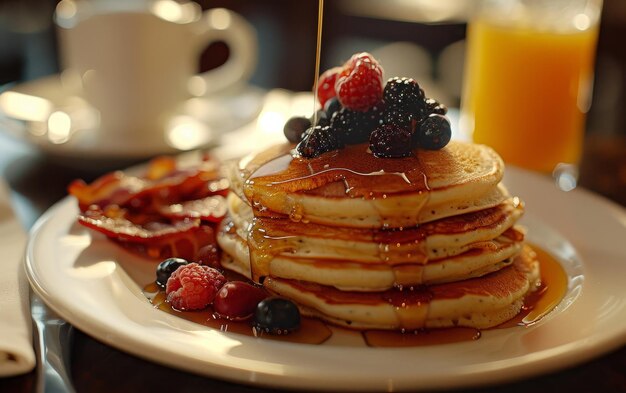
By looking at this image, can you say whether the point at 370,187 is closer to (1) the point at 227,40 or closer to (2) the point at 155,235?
(2) the point at 155,235

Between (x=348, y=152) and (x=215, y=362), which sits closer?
(x=215, y=362)

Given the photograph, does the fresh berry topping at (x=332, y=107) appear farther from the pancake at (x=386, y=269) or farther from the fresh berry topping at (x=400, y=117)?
the pancake at (x=386, y=269)

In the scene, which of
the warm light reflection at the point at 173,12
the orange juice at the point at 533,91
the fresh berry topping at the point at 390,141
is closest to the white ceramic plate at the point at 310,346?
the fresh berry topping at the point at 390,141

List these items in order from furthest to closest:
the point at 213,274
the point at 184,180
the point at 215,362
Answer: the point at 184,180
the point at 213,274
the point at 215,362

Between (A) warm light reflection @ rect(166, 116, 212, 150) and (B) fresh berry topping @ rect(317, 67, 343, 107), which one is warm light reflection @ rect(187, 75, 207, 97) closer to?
(A) warm light reflection @ rect(166, 116, 212, 150)

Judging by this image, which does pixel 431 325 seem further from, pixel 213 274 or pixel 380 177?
pixel 213 274

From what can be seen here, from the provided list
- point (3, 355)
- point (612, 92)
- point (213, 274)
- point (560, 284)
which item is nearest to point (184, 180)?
point (213, 274)
